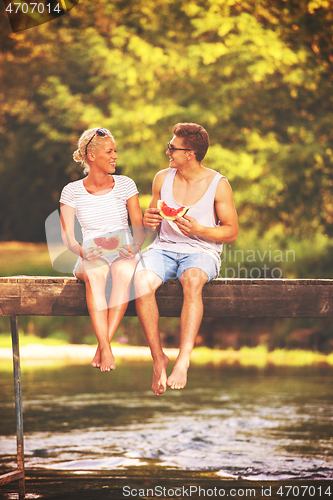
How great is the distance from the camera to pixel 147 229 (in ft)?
16.2

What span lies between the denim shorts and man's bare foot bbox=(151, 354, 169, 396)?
1.79 ft

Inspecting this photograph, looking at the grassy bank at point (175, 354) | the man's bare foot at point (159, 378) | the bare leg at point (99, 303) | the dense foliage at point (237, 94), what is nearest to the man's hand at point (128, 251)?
the bare leg at point (99, 303)

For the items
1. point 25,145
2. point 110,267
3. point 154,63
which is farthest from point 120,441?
point 25,145

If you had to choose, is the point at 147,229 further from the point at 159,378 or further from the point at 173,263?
the point at 159,378

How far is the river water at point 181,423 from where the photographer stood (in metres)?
6.94

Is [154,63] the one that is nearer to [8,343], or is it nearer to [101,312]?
[8,343]

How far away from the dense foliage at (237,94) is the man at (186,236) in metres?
10.7

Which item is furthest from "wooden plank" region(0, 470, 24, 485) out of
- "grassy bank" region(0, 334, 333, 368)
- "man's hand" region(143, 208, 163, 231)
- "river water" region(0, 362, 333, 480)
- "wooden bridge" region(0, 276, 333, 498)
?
"grassy bank" region(0, 334, 333, 368)

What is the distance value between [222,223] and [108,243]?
2.52ft

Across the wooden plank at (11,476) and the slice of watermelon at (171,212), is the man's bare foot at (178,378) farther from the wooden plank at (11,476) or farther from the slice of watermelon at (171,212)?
the wooden plank at (11,476)

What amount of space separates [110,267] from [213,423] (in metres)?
4.11

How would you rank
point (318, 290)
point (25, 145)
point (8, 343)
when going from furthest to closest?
point (25, 145), point (8, 343), point (318, 290)

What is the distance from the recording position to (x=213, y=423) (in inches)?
332

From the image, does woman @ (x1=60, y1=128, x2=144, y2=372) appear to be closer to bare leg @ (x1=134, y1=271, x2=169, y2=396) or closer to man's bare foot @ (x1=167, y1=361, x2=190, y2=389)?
bare leg @ (x1=134, y1=271, x2=169, y2=396)
